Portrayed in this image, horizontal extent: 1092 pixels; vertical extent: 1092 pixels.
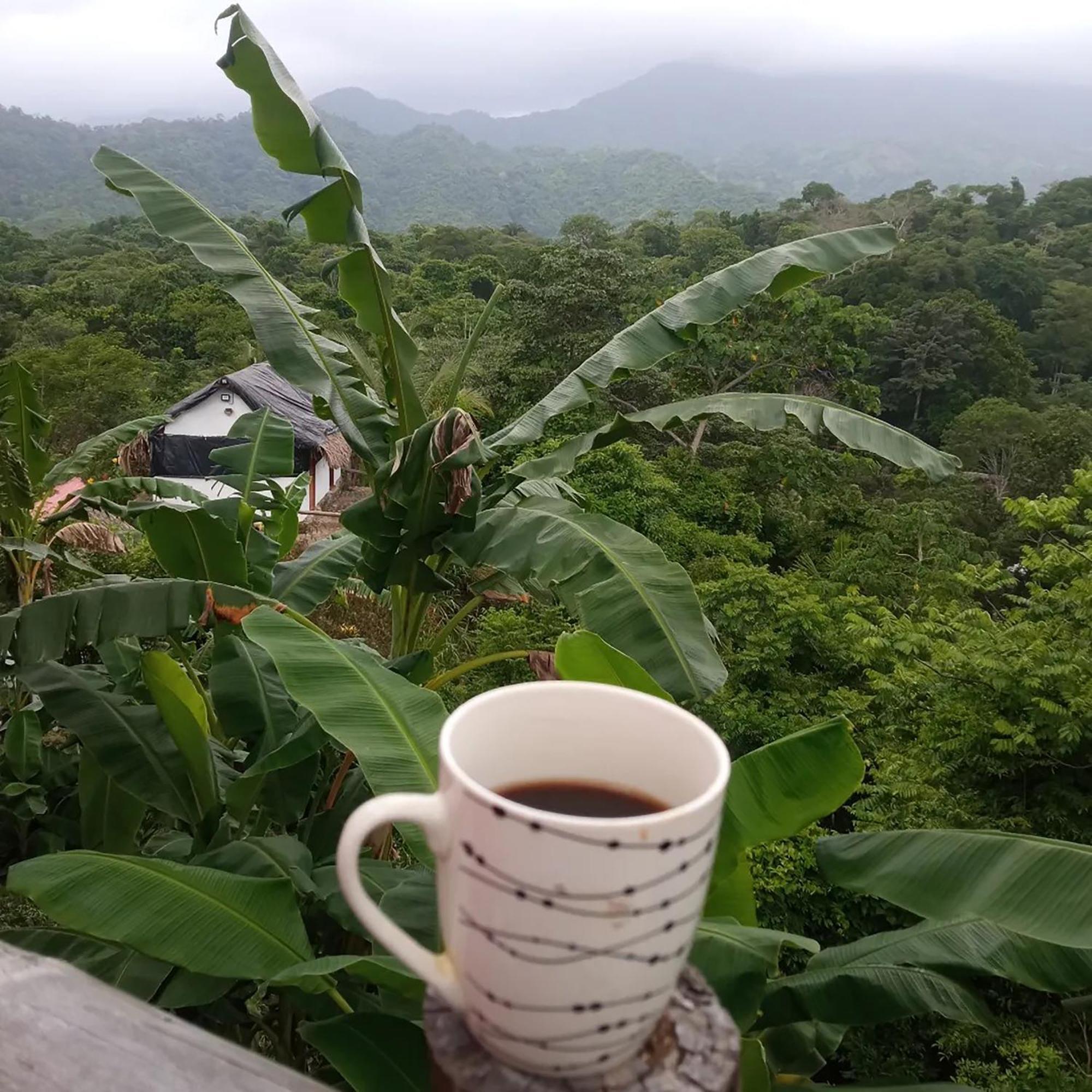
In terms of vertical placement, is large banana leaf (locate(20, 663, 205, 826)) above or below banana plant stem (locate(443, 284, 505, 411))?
below

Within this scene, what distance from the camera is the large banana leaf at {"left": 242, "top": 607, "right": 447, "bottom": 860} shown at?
1.35m

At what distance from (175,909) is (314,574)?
61.9 inches

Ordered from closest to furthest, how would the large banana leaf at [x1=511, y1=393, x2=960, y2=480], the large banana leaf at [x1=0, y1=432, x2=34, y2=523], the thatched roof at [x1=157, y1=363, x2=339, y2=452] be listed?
1. the large banana leaf at [x1=511, y1=393, x2=960, y2=480]
2. the large banana leaf at [x1=0, y1=432, x2=34, y2=523]
3. the thatched roof at [x1=157, y1=363, x2=339, y2=452]

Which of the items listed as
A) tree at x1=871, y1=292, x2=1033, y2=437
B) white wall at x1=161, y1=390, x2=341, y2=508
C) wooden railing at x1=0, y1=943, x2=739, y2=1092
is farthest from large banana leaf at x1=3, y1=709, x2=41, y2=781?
tree at x1=871, y1=292, x2=1033, y2=437

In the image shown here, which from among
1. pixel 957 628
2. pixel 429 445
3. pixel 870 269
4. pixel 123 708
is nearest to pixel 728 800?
pixel 429 445

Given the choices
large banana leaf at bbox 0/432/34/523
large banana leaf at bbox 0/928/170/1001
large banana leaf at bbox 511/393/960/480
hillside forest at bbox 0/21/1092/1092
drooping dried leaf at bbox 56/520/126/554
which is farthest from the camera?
drooping dried leaf at bbox 56/520/126/554

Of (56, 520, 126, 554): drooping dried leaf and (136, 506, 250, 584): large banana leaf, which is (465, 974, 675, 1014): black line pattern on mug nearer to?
(136, 506, 250, 584): large banana leaf

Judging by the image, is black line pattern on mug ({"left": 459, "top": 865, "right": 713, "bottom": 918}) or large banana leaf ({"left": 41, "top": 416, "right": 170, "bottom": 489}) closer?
black line pattern on mug ({"left": 459, "top": 865, "right": 713, "bottom": 918})

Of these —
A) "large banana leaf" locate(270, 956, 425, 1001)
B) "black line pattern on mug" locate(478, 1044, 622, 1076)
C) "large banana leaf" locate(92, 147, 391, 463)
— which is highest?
"large banana leaf" locate(92, 147, 391, 463)

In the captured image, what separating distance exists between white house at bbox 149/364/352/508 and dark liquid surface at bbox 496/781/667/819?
15.4m

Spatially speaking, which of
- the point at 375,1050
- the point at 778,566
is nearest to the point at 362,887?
the point at 375,1050

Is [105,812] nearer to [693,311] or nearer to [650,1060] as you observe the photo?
[650,1060]

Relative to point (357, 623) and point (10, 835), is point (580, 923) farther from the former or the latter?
point (357, 623)

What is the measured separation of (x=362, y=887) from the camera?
0.64 m
